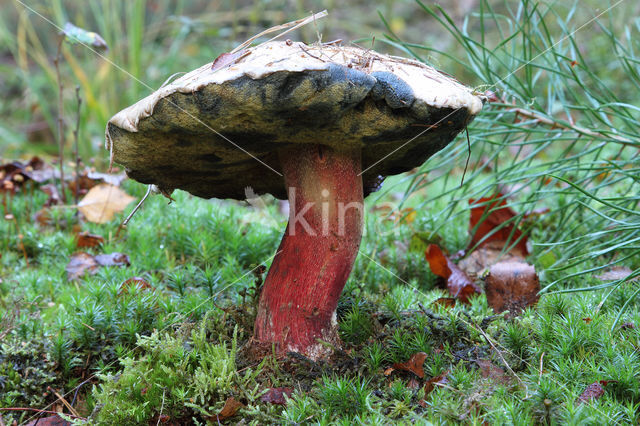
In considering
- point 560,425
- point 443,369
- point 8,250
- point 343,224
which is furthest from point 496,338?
point 8,250

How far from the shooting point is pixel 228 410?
1.52 meters

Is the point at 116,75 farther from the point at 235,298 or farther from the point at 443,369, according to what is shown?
the point at 443,369

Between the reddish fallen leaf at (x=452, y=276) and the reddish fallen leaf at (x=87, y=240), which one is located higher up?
the reddish fallen leaf at (x=87, y=240)

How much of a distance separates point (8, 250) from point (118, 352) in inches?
54.6

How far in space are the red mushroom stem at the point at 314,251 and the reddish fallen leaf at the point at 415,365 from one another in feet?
0.81

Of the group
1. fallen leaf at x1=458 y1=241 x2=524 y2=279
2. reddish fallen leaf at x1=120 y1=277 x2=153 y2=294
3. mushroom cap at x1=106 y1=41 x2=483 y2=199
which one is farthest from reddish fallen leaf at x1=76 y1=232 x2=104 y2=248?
fallen leaf at x1=458 y1=241 x2=524 y2=279

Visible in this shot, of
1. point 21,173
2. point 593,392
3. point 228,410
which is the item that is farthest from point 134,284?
point 21,173

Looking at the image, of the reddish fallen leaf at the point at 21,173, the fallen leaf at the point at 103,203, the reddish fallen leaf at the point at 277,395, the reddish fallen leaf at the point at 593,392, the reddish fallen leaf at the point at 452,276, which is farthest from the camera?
the reddish fallen leaf at the point at 21,173

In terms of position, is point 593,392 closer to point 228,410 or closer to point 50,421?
point 228,410

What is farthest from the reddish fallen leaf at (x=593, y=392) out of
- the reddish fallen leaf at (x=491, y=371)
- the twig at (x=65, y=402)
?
the twig at (x=65, y=402)

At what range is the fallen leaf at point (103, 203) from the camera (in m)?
3.09

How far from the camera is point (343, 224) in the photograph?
177 centimetres

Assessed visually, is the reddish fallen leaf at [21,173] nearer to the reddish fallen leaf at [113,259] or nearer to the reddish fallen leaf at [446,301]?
the reddish fallen leaf at [113,259]

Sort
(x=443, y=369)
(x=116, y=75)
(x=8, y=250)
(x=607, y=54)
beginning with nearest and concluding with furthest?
(x=443, y=369) < (x=8, y=250) < (x=116, y=75) < (x=607, y=54)
